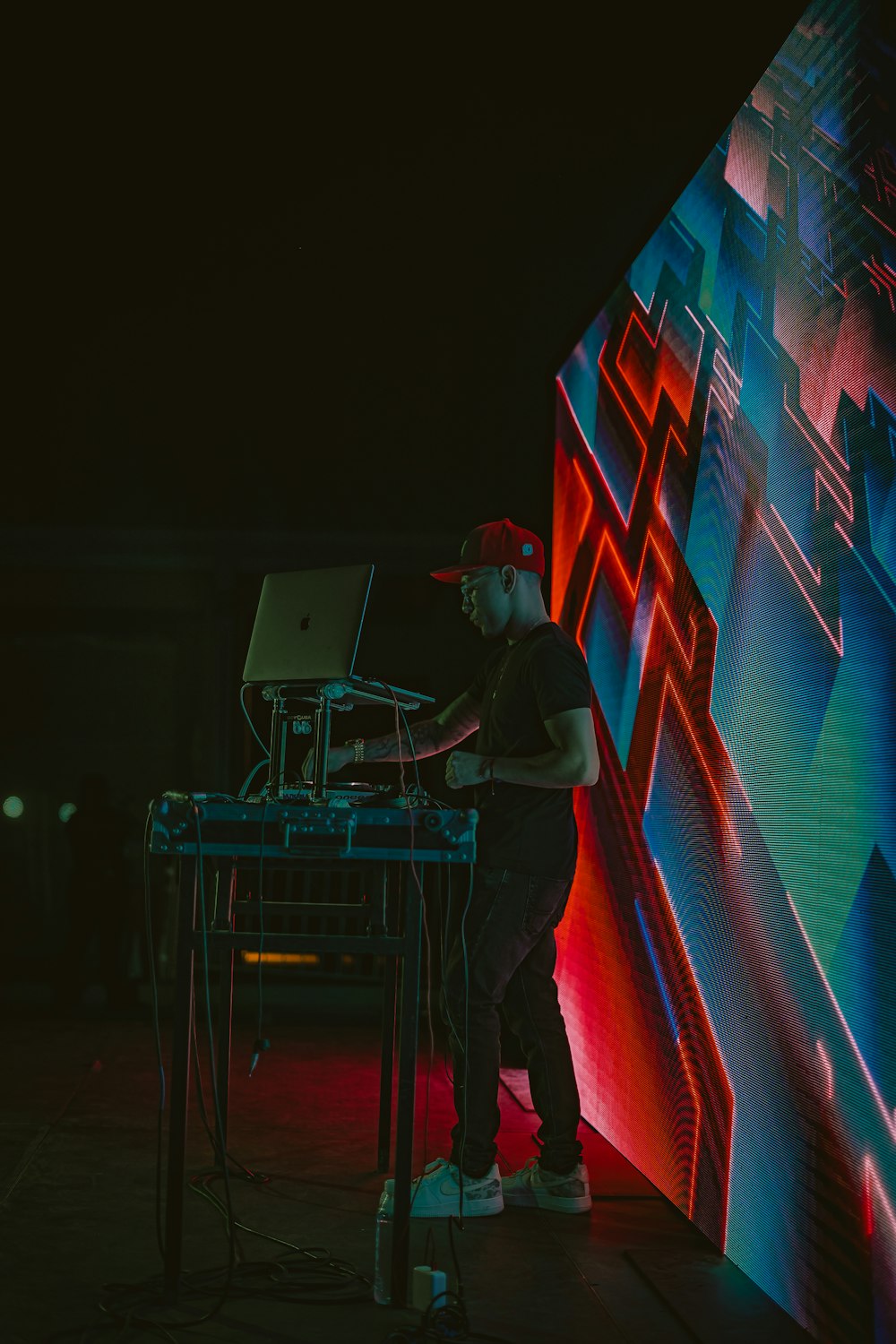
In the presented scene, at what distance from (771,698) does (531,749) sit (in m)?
0.72

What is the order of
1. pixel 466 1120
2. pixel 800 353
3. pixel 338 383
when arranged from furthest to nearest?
pixel 338 383 < pixel 466 1120 < pixel 800 353

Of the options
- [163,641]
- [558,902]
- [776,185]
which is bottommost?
[558,902]

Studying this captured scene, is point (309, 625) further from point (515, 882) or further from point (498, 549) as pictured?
point (515, 882)

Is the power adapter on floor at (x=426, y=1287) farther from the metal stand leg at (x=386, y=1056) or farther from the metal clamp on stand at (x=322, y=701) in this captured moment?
the metal clamp on stand at (x=322, y=701)

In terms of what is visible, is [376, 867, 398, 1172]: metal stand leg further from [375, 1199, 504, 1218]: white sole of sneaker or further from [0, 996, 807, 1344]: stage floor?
[375, 1199, 504, 1218]: white sole of sneaker

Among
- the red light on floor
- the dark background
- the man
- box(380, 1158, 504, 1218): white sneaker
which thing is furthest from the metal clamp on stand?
the red light on floor

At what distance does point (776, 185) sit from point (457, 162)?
1.54m

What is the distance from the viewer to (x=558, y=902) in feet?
9.20

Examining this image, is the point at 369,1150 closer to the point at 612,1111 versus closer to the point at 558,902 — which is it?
the point at 612,1111

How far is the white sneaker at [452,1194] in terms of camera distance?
2674mm

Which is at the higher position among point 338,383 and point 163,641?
point 338,383

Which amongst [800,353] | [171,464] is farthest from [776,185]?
[171,464]

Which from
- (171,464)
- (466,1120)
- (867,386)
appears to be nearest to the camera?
(867,386)

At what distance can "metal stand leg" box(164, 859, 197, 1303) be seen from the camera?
7.04ft
